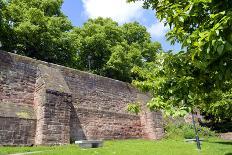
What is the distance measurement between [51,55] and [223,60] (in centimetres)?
2284

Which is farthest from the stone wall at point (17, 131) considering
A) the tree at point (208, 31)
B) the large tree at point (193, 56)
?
the tree at point (208, 31)

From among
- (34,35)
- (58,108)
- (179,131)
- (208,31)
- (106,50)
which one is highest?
(106,50)

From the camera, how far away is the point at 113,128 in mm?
18391

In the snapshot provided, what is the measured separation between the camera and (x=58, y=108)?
14.3m

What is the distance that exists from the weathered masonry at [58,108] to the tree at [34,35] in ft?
26.3

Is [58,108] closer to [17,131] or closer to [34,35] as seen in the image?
[17,131]

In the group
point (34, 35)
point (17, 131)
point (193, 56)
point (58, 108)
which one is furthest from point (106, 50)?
point (193, 56)

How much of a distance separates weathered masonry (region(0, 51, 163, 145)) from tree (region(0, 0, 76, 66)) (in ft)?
26.3

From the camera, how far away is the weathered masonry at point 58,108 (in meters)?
13.4

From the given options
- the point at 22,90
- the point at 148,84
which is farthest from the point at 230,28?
the point at 22,90

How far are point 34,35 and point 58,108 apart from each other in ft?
40.5

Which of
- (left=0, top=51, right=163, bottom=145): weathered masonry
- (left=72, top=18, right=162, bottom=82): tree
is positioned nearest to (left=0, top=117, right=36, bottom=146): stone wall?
(left=0, top=51, right=163, bottom=145): weathered masonry

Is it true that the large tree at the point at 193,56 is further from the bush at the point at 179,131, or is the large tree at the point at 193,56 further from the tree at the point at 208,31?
the bush at the point at 179,131

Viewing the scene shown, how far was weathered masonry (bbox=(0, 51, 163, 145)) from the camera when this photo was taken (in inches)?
527
